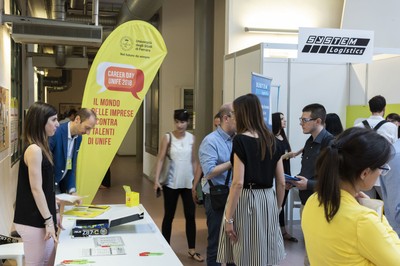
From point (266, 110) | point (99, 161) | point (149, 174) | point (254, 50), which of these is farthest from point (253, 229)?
point (149, 174)

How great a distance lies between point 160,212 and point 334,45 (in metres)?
3.51

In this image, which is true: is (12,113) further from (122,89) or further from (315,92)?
(315,92)

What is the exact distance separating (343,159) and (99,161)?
122 inches

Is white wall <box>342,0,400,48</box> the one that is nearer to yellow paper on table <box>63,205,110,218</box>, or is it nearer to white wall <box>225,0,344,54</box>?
white wall <box>225,0,344,54</box>

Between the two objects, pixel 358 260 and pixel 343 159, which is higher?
pixel 343 159

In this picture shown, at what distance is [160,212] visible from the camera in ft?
21.7

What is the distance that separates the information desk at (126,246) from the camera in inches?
82.9

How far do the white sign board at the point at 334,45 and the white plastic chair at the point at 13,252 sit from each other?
3.66m

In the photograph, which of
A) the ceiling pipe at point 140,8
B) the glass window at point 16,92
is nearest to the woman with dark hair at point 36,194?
the glass window at point 16,92

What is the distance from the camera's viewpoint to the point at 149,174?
10570mm

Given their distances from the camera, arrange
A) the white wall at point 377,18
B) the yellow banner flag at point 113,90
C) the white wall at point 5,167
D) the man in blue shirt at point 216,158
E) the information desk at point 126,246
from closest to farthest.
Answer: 1. the information desk at point 126,246
2. the man in blue shirt at point 216,158
3. the yellow banner flag at point 113,90
4. the white wall at point 5,167
5. the white wall at point 377,18

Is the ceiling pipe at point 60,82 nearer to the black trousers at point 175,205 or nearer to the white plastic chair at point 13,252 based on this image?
the black trousers at point 175,205

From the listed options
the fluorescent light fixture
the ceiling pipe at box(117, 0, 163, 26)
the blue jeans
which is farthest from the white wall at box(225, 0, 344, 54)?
the blue jeans

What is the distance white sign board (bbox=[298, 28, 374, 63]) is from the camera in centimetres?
511
